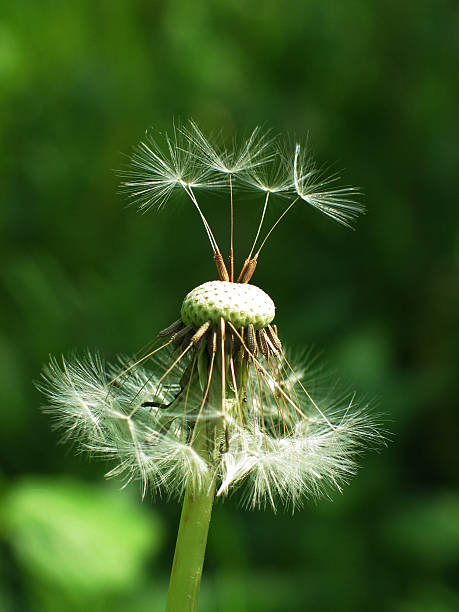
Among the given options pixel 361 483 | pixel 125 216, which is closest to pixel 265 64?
pixel 125 216

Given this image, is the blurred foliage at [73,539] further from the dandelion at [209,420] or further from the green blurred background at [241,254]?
the dandelion at [209,420]

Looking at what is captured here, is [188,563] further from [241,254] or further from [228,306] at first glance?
[241,254]

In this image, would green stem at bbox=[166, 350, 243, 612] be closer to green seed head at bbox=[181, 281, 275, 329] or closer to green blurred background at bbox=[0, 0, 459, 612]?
green seed head at bbox=[181, 281, 275, 329]

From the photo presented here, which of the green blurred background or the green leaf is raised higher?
the green blurred background

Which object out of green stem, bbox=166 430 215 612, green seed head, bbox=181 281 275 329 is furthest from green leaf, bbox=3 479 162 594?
green seed head, bbox=181 281 275 329

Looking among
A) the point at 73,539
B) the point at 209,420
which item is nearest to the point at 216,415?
the point at 209,420

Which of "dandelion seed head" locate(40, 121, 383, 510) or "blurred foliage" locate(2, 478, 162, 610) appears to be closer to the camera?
"dandelion seed head" locate(40, 121, 383, 510)

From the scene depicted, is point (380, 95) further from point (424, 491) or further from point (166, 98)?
point (424, 491)
